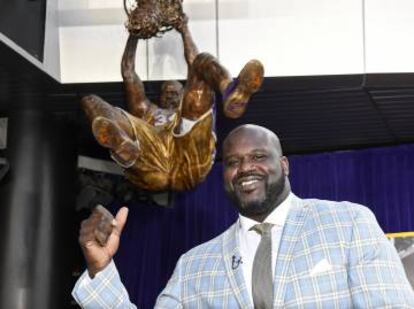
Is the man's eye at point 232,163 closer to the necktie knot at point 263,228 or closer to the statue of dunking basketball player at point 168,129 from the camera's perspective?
the necktie knot at point 263,228

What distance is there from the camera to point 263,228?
2.27m

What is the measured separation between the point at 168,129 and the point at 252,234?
77.1 inches

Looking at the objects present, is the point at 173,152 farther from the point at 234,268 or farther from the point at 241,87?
the point at 234,268

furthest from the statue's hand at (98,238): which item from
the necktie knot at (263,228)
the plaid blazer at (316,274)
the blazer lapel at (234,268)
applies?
the necktie knot at (263,228)

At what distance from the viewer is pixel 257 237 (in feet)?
7.51

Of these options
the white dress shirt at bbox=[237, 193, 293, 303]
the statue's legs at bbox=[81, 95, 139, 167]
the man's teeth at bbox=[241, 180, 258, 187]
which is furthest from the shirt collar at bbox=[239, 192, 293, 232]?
the statue's legs at bbox=[81, 95, 139, 167]

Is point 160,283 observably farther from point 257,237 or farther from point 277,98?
point 257,237

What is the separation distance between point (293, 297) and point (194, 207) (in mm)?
5474

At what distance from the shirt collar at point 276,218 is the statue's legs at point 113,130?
1.48m

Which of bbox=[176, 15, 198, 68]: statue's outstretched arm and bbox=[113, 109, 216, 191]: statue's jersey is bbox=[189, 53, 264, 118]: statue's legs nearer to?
bbox=[113, 109, 216, 191]: statue's jersey

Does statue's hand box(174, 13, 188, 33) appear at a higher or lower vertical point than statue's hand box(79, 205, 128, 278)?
higher

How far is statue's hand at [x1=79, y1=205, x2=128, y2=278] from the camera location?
2.02 meters

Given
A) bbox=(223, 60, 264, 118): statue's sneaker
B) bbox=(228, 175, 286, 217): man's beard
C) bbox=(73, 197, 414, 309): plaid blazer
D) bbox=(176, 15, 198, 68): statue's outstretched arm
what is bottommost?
bbox=(73, 197, 414, 309): plaid blazer

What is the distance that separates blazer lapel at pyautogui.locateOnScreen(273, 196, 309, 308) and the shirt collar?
0.02 m
